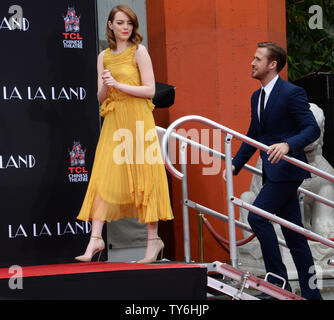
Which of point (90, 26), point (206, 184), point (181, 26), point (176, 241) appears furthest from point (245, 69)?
point (90, 26)

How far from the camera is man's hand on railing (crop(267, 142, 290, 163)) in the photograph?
180 inches

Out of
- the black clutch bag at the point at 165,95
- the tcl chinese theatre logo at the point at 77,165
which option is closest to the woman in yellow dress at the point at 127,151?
the tcl chinese theatre logo at the point at 77,165

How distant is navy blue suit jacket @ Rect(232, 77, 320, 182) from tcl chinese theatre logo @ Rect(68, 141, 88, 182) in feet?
4.49

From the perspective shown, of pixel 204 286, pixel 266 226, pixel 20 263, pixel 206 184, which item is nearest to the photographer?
pixel 204 286

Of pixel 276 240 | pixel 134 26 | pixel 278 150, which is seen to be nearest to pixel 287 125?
pixel 278 150

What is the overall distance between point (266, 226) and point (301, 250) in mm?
335

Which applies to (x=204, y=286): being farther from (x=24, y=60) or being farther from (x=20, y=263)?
(x=24, y=60)

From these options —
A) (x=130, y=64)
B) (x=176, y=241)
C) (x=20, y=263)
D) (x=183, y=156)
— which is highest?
(x=130, y=64)

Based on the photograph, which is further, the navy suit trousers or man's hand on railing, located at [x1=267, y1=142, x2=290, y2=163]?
the navy suit trousers

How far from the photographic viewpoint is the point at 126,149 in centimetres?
476

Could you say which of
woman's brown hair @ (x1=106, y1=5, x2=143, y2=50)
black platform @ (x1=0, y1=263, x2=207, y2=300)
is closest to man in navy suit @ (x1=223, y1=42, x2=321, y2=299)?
black platform @ (x1=0, y1=263, x2=207, y2=300)

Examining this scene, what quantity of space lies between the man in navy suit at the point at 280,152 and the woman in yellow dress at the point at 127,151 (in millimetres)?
689

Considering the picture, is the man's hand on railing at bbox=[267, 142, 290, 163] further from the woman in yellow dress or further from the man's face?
the woman in yellow dress

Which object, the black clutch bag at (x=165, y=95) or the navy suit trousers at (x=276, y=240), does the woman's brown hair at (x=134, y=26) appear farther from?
the black clutch bag at (x=165, y=95)
